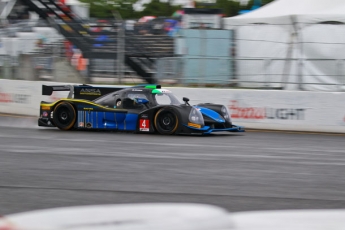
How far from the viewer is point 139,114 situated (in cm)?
1375

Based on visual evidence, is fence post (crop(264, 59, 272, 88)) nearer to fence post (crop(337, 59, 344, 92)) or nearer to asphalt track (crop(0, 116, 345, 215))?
fence post (crop(337, 59, 344, 92))

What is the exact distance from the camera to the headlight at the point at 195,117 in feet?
44.2

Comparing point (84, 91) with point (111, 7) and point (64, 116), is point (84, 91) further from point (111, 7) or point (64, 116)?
point (111, 7)

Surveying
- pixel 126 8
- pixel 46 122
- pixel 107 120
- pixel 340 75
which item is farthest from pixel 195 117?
pixel 126 8

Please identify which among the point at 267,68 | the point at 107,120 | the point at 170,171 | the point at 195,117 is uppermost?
the point at 267,68

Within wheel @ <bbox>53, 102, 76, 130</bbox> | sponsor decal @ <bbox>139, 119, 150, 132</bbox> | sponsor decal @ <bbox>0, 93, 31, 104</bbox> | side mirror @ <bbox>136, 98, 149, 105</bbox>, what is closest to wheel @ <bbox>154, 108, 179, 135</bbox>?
sponsor decal @ <bbox>139, 119, 150, 132</bbox>

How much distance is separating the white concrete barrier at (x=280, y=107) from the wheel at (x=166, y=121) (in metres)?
3.08

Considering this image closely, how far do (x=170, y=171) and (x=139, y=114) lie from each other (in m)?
5.48

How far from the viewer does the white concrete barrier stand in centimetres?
1545

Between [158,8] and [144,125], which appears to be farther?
[158,8]

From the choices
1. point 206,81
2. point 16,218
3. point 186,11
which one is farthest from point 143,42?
point 16,218

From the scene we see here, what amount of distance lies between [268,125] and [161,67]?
362 centimetres

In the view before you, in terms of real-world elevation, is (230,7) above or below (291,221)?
above

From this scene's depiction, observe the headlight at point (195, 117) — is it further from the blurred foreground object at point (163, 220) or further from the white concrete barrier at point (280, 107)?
the blurred foreground object at point (163, 220)
